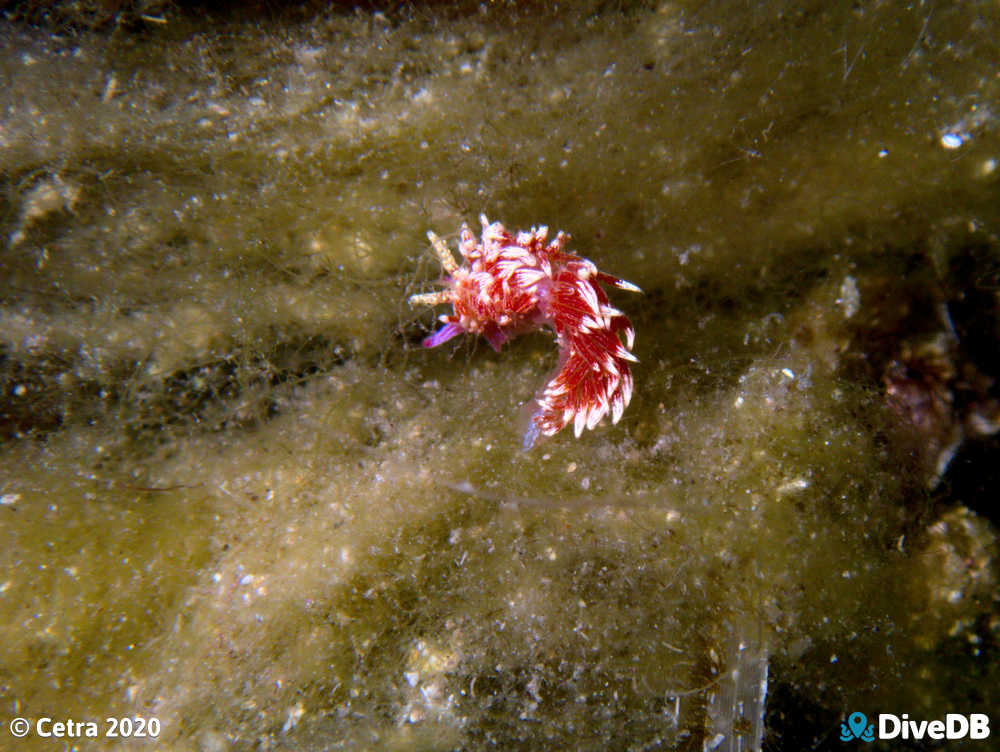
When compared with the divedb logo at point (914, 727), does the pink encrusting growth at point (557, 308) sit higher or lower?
higher

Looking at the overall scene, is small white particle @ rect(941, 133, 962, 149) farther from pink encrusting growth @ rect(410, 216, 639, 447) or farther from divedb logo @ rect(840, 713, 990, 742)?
divedb logo @ rect(840, 713, 990, 742)

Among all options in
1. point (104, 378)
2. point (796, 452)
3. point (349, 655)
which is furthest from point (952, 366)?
point (104, 378)

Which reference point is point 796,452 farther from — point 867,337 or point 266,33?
point 266,33

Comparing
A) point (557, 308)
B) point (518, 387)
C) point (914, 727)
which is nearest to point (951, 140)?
point (557, 308)

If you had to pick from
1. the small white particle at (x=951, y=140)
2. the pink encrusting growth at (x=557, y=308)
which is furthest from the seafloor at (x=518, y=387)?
the pink encrusting growth at (x=557, y=308)

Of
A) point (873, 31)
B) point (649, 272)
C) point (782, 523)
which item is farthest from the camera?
point (649, 272)

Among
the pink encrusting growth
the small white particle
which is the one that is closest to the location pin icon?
→ the pink encrusting growth

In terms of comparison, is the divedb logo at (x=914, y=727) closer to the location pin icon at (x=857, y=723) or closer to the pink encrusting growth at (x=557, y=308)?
the location pin icon at (x=857, y=723)
